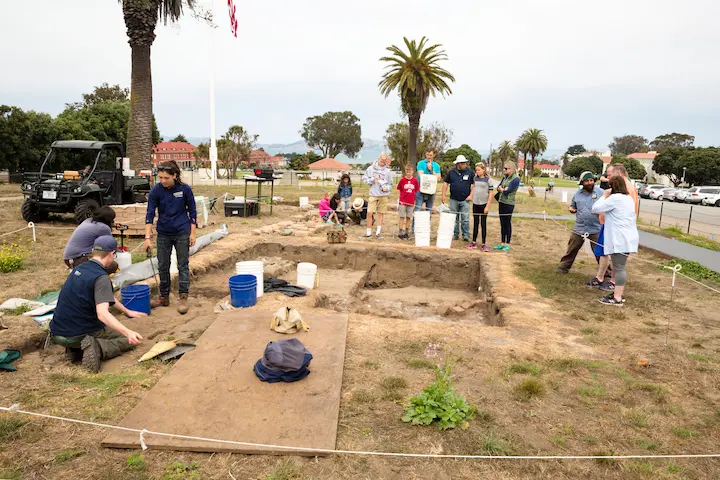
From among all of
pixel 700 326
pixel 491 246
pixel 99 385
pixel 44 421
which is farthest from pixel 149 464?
pixel 491 246

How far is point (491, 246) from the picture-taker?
1080 cm

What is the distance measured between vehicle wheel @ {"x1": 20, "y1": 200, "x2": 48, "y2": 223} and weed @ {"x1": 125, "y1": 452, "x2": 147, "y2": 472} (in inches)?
447

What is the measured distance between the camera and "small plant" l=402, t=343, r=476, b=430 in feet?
10.8

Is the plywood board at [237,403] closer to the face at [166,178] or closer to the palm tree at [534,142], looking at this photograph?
the face at [166,178]

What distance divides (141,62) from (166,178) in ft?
43.5

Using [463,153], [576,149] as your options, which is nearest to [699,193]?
[463,153]

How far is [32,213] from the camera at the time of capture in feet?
39.4

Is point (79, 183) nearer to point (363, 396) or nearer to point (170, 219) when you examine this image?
point (170, 219)

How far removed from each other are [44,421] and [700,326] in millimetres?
6762

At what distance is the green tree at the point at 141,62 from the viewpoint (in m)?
15.9

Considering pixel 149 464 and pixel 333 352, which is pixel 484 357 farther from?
pixel 149 464

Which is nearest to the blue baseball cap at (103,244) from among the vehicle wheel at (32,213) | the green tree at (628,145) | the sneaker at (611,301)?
the sneaker at (611,301)

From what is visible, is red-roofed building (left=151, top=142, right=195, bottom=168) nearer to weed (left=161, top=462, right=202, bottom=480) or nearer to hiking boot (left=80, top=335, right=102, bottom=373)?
hiking boot (left=80, top=335, right=102, bottom=373)

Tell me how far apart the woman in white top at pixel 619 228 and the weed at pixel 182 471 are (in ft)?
18.5
